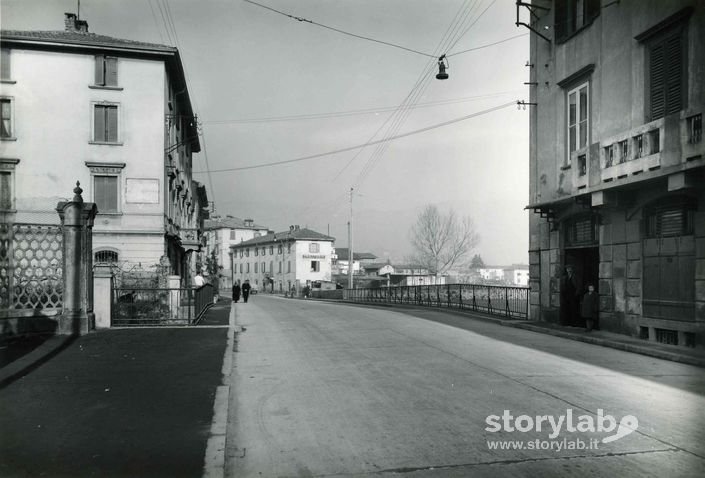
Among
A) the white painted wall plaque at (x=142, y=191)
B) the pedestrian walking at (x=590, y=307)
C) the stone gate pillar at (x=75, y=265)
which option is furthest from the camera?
the white painted wall plaque at (x=142, y=191)

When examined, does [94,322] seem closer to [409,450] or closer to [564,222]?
[409,450]

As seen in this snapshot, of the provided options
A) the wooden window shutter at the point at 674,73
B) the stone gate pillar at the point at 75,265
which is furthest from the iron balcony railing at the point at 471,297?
the stone gate pillar at the point at 75,265

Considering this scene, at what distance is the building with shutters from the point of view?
11.7 metres

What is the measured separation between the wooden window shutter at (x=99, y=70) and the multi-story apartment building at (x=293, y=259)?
52.1m

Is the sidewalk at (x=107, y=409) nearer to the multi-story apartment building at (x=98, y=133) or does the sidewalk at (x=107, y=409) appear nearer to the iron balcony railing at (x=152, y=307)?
the iron balcony railing at (x=152, y=307)

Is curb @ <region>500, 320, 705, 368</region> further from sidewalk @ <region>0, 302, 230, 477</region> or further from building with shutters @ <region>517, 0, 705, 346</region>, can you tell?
sidewalk @ <region>0, 302, 230, 477</region>

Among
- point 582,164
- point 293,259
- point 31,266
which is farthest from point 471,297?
point 293,259

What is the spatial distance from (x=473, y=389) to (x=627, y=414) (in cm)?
189

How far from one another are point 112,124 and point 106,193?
11.2ft

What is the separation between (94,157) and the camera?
28.0 m

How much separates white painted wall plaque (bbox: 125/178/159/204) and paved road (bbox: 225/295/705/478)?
18710 mm

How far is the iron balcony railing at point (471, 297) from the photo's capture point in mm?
20172

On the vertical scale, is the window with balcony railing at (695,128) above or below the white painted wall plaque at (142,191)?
below

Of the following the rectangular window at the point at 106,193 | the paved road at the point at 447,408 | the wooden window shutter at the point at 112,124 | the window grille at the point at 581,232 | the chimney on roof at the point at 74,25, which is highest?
the chimney on roof at the point at 74,25
